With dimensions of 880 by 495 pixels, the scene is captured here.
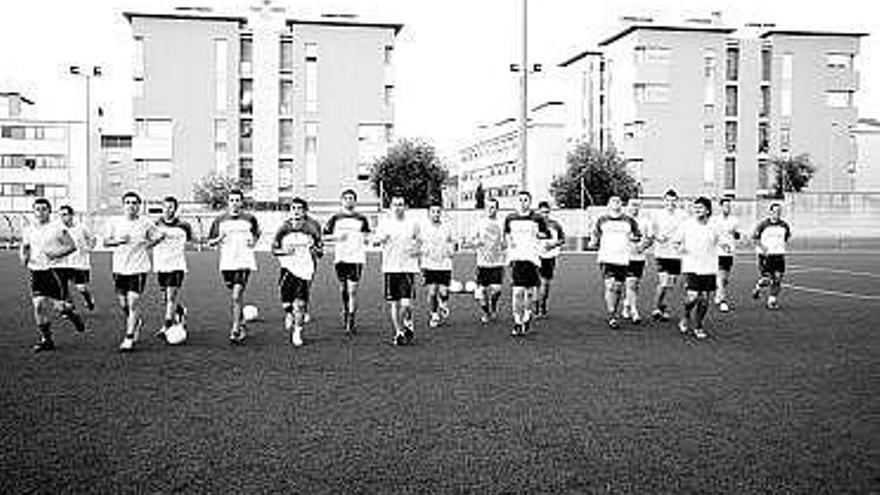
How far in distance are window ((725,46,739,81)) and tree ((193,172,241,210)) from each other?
34032 millimetres

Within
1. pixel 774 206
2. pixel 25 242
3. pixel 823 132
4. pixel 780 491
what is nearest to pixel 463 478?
pixel 780 491

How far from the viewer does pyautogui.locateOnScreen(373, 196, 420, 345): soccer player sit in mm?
13094

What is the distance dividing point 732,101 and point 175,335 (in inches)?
2298

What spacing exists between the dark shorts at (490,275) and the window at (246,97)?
48.5 m

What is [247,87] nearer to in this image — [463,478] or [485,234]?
[485,234]

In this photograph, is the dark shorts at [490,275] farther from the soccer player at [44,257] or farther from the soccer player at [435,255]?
the soccer player at [44,257]

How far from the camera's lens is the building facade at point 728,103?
62969 mm

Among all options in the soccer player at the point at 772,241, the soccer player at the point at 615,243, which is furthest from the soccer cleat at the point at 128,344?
the soccer player at the point at 772,241

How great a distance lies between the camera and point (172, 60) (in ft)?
197

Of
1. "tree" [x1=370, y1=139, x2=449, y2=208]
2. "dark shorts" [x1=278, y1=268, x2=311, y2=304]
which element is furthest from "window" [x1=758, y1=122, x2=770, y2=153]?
"dark shorts" [x1=278, y1=268, x2=311, y2=304]

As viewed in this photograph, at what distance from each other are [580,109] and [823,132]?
1787cm

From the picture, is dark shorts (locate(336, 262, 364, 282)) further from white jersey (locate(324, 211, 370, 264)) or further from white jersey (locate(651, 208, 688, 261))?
white jersey (locate(651, 208, 688, 261))

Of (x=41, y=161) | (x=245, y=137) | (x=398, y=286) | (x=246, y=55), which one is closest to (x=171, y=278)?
(x=398, y=286)

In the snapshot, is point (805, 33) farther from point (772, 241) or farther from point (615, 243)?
point (615, 243)
